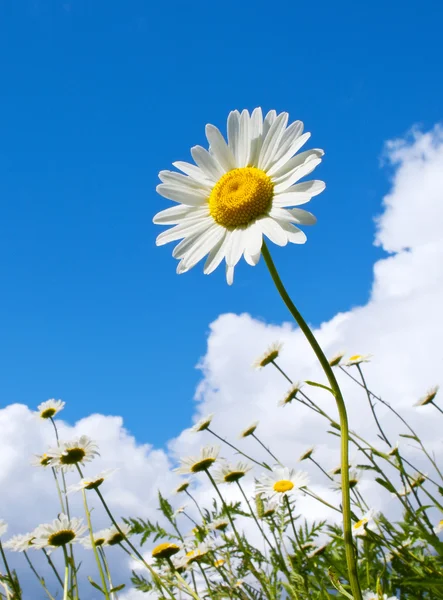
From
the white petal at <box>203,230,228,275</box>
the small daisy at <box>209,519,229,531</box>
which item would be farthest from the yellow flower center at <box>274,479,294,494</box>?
the white petal at <box>203,230,228,275</box>

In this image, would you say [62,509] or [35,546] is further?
[62,509]

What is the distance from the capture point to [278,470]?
332 cm

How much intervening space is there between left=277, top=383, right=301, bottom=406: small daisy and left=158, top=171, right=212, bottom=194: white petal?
96.8 inches

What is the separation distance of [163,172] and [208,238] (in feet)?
0.84

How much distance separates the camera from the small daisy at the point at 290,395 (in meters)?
4.18

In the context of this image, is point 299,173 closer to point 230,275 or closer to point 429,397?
point 230,275

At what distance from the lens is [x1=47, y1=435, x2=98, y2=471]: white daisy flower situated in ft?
11.5

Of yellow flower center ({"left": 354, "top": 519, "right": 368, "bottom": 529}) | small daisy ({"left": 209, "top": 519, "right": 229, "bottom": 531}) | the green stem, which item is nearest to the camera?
the green stem

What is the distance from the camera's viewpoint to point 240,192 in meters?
1.74

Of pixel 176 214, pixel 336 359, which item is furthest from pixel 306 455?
pixel 176 214

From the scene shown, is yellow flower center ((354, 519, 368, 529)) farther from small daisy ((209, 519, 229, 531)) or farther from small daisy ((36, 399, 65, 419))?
small daisy ((36, 399, 65, 419))

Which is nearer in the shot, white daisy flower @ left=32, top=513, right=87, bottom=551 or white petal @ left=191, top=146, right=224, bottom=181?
white petal @ left=191, top=146, right=224, bottom=181

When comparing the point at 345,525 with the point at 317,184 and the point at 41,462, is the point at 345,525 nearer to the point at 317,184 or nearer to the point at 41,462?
the point at 317,184

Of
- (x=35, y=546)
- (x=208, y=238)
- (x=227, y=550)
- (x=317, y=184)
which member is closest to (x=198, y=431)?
(x=227, y=550)
